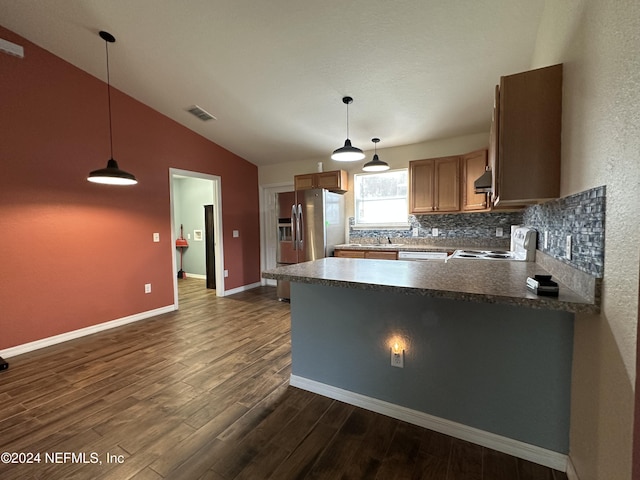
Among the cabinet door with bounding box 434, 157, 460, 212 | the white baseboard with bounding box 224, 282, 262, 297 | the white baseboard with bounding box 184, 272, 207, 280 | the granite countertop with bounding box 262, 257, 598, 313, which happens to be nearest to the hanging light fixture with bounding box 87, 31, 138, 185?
the granite countertop with bounding box 262, 257, 598, 313

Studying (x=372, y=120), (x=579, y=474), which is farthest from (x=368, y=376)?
(x=372, y=120)

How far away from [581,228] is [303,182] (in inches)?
165

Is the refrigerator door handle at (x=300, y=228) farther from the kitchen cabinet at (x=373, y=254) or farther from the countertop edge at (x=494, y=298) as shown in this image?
the countertop edge at (x=494, y=298)

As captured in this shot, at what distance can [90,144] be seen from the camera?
3.37 m

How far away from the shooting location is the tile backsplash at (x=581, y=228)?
107cm

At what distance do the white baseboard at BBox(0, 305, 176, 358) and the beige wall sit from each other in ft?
14.5

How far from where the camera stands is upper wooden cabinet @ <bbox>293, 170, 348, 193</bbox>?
188 inches

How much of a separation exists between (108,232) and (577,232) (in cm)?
Result: 445

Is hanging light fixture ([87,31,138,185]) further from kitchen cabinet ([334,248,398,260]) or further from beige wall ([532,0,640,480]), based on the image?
beige wall ([532,0,640,480])

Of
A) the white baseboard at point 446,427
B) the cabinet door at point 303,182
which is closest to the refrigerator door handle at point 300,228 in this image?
the cabinet door at point 303,182

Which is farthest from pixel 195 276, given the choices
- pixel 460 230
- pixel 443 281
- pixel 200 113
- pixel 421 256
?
pixel 443 281

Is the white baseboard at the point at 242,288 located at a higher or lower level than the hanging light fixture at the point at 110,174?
lower

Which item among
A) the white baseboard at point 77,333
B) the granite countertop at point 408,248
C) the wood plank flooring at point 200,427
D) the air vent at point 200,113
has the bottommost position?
the wood plank flooring at point 200,427

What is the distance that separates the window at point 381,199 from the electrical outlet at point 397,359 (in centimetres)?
314
